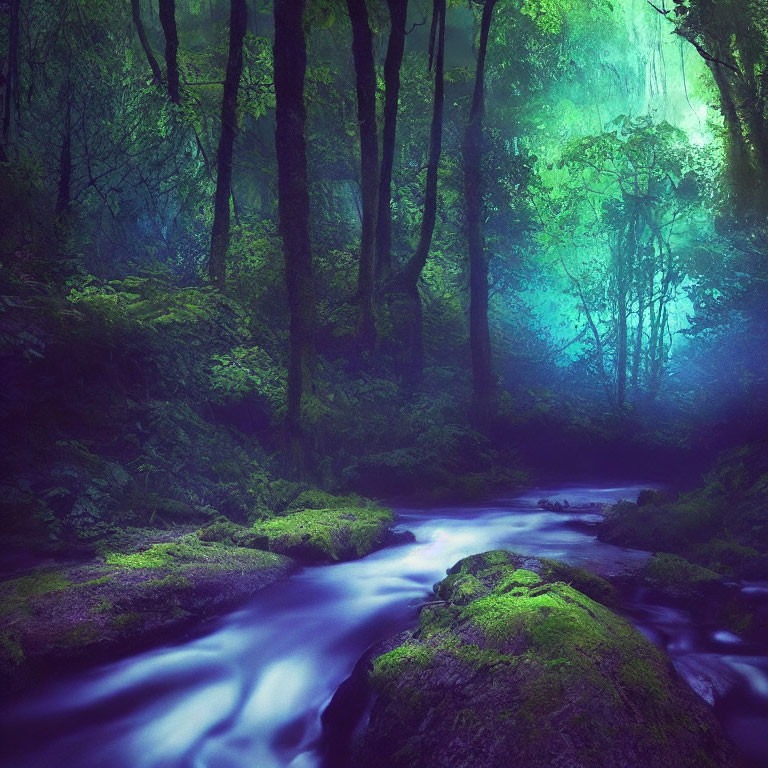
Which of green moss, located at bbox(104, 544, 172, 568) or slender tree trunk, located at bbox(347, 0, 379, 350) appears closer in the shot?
green moss, located at bbox(104, 544, 172, 568)

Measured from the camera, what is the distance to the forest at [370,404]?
14.7ft

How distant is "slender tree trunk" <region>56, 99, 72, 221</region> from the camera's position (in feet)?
39.4

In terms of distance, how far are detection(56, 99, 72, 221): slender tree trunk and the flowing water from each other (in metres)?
8.71

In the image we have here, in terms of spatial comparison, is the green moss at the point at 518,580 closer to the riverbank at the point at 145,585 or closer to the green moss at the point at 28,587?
the riverbank at the point at 145,585

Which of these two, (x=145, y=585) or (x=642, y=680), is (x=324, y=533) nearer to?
(x=145, y=585)

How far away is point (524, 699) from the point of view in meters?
3.59

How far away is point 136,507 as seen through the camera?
8.34 meters

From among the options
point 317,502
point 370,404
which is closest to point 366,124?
point 370,404

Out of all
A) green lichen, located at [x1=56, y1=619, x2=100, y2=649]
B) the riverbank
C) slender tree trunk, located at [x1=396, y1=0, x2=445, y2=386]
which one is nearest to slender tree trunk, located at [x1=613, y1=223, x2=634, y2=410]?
slender tree trunk, located at [x1=396, y1=0, x2=445, y2=386]

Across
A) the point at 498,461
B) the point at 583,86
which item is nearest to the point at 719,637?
the point at 498,461

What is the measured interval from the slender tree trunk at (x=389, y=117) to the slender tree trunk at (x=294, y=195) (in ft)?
10.6

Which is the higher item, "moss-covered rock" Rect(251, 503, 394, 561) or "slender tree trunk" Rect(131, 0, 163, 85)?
"slender tree trunk" Rect(131, 0, 163, 85)

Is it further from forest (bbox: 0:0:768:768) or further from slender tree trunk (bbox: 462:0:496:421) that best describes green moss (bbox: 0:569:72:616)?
slender tree trunk (bbox: 462:0:496:421)

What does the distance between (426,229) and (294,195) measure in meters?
4.47
